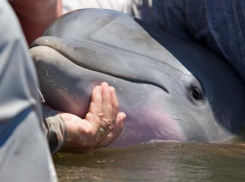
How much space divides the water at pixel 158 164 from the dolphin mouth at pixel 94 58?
0.38 metres

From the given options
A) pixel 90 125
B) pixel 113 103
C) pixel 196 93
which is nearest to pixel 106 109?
pixel 113 103

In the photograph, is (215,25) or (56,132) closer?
(56,132)

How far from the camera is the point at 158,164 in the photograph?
344 centimetres

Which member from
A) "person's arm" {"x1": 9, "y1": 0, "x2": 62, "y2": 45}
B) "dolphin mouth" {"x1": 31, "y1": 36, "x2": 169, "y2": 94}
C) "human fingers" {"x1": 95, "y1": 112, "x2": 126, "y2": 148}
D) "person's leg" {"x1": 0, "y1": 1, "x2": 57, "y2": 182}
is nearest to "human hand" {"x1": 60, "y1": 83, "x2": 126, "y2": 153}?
"human fingers" {"x1": 95, "y1": 112, "x2": 126, "y2": 148}

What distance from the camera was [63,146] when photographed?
3.42m

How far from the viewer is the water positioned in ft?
10.4

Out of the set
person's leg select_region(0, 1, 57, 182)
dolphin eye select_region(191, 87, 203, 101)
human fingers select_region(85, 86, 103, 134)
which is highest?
person's leg select_region(0, 1, 57, 182)

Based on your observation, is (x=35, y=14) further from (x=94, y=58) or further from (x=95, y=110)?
(x=95, y=110)

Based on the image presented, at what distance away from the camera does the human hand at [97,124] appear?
132 inches

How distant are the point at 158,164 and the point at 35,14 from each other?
1824 millimetres

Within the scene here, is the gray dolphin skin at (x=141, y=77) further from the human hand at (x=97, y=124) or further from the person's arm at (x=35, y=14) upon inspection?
the person's arm at (x=35, y=14)

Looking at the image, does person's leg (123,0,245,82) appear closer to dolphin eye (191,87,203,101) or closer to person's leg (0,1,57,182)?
dolphin eye (191,87,203,101)

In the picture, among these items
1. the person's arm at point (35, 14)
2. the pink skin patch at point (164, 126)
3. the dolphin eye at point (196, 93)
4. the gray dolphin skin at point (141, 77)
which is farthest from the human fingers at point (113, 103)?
the person's arm at point (35, 14)

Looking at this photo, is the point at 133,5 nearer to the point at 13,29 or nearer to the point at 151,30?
the point at 151,30
